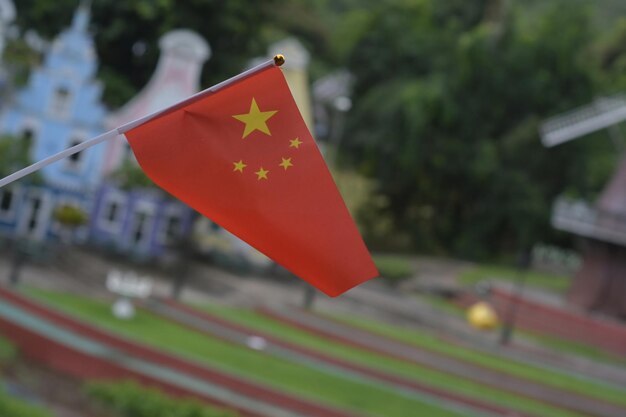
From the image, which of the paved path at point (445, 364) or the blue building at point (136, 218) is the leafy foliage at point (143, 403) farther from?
the blue building at point (136, 218)

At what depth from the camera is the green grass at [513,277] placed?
1283 inches

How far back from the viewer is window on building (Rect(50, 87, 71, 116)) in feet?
91.1

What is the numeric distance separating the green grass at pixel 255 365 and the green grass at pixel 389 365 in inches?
57.7

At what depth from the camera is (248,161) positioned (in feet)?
19.3

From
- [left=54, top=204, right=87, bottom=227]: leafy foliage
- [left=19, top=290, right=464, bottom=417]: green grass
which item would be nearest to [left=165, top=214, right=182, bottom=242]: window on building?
[left=54, top=204, right=87, bottom=227]: leafy foliage

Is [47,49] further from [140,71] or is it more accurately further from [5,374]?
[5,374]

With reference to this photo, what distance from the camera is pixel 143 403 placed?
571 inches

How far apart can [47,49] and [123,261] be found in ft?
20.2

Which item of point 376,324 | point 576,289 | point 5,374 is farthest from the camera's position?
point 576,289

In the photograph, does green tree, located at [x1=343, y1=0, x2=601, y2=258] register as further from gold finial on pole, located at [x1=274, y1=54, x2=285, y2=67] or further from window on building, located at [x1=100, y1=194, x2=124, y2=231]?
gold finial on pole, located at [x1=274, y1=54, x2=285, y2=67]

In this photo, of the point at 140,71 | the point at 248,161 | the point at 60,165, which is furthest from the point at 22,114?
the point at 248,161

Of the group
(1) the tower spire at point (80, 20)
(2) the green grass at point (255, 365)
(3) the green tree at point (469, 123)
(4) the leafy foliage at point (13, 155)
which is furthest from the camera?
(3) the green tree at point (469, 123)

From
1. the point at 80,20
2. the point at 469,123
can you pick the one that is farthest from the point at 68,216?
the point at 469,123

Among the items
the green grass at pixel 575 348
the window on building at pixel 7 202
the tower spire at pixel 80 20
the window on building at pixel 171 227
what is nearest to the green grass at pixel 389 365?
the window on building at pixel 171 227
